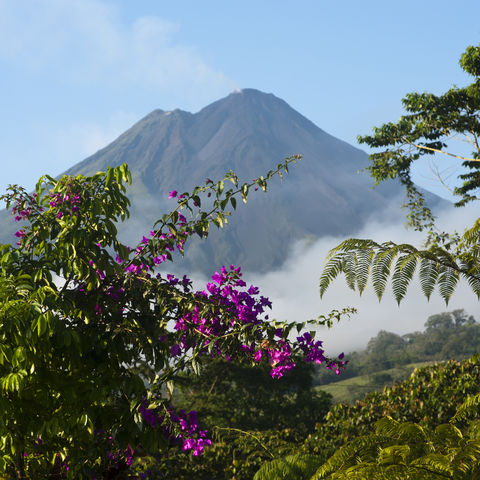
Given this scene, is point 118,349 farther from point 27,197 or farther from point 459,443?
point 459,443

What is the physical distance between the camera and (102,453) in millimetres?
3668

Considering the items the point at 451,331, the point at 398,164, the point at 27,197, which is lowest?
the point at 451,331

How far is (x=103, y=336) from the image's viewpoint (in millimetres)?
3734

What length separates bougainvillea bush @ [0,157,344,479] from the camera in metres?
3.40

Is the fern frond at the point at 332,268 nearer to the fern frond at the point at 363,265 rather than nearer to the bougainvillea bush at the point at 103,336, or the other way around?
the fern frond at the point at 363,265

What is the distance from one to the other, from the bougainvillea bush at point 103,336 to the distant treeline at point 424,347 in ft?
232

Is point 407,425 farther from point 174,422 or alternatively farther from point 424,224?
point 424,224

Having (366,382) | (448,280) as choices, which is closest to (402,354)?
(366,382)

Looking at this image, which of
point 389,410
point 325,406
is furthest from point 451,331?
point 389,410

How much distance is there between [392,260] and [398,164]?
46.9ft

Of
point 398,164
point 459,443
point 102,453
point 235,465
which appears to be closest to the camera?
point 459,443

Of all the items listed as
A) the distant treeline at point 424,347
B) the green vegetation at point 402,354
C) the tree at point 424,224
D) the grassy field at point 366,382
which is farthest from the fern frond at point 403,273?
the distant treeline at point 424,347

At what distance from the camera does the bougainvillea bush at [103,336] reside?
3404 mm

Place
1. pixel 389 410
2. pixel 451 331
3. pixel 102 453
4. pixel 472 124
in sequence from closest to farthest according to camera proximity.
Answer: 1. pixel 102 453
2. pixel 389 410
3. pixel 472 124
4. pixel 451 331
